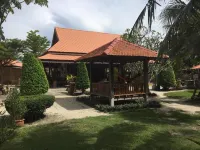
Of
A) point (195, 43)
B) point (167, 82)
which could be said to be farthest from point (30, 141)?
point (167, 82)

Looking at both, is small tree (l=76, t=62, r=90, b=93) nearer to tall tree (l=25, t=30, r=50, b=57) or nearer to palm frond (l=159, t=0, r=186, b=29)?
palm frond (l=159, t=0, r=186, b=29)

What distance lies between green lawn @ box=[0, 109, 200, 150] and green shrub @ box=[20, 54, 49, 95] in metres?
2.99

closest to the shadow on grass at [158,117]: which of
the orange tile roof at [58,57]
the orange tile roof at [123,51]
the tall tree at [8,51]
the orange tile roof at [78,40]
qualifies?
the orange tile roof at [123,51]

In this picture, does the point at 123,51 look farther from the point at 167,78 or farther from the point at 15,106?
the point at 167,78

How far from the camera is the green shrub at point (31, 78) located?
10961mm

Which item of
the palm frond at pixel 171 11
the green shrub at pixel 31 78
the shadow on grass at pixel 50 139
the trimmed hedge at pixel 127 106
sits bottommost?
the shadow on grass at pixel 50 139

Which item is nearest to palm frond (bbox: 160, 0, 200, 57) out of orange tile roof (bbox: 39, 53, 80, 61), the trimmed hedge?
the trimmed hedge

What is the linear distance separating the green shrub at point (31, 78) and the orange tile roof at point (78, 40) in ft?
46.7

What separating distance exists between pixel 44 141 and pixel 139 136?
2.84m

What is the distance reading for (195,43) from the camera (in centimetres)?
714

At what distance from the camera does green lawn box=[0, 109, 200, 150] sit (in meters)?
6.15

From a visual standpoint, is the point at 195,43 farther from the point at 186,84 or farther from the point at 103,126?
the point at 186,84

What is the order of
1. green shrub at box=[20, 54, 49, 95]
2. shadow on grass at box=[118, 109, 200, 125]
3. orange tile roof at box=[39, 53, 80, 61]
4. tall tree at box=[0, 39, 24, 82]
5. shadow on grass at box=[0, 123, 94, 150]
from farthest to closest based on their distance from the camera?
tall tree at box=[0, 39, 24, 82]
orange tile roof at box=[39, 53, 80, 61]
green shrub at box=[20, 54, 49, 95]
shadow on grass at box=[118, 109, 200, 125]
shadow on grass at box=[0, 123, 94, 150]

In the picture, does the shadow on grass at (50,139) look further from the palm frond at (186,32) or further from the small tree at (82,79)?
the small tree at (82,79)
